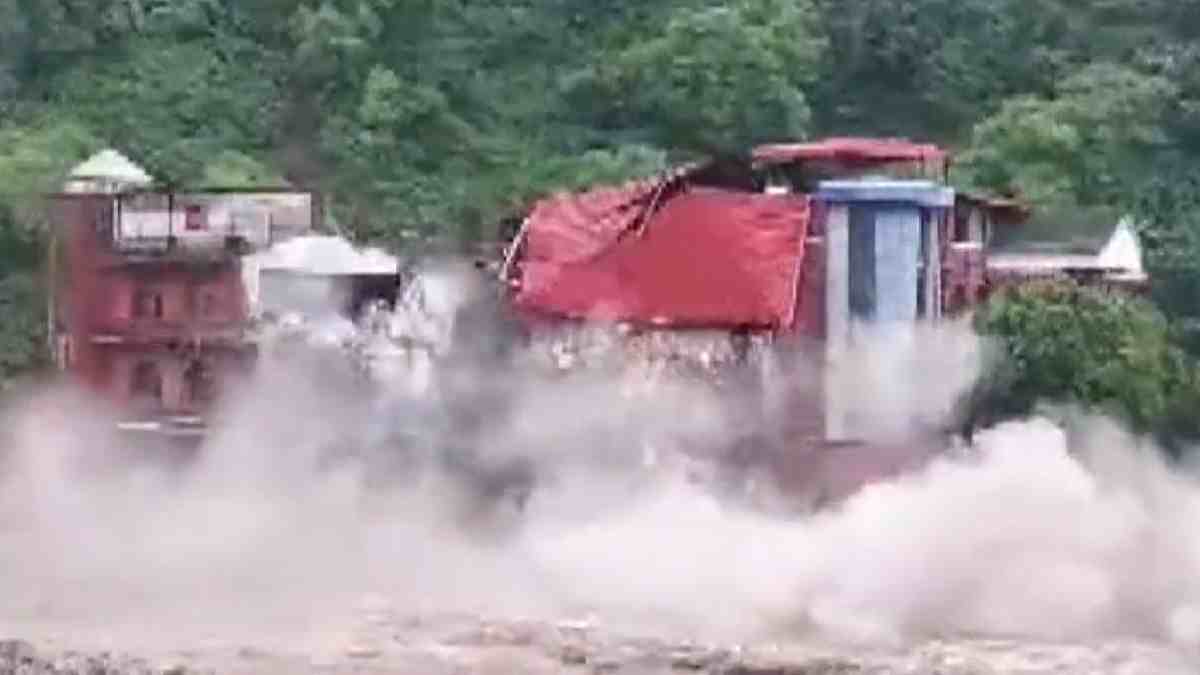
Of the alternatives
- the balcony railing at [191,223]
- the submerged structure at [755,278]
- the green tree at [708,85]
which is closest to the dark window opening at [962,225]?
the submerged structure at [755,278]

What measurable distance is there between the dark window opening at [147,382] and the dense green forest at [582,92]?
10.2m

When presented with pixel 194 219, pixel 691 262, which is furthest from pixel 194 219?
pixel 691 262

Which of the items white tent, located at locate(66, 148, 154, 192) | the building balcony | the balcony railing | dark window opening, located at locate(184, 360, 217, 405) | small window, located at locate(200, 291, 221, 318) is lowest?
dark window opening, located at locate(184, 360, 217, 405)

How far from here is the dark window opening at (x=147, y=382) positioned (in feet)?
130

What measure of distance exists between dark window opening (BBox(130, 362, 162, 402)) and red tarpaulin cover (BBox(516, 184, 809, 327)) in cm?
485

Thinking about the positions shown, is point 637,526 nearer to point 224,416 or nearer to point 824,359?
point 824,359

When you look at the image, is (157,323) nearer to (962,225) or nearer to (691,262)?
(691,262)

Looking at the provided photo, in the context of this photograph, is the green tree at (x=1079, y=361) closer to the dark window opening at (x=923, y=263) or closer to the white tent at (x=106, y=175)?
the dark window opening at (x=923, y=263)

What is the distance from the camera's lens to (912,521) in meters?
31.2

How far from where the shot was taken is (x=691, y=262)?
37062 millimetres

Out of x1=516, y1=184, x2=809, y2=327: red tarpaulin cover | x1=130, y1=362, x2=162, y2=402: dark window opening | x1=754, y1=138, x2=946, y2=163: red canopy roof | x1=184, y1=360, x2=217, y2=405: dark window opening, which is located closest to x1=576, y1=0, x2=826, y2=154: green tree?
x1=754, y1=138, x2=946, y2=163: red canopy roof

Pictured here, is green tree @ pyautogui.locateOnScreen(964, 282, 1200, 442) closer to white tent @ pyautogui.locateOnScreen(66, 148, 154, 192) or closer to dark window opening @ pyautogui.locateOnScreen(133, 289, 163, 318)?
dark window opening @ pyautogui.locateOnScreen(133, 289, 163, 318)

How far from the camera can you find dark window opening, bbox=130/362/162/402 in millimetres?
39594

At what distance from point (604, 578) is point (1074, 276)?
51.5 ft
